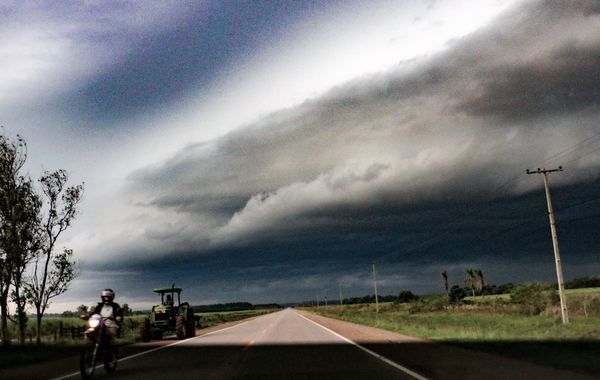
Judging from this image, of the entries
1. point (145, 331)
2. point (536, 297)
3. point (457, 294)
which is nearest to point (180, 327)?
point (145, 331)

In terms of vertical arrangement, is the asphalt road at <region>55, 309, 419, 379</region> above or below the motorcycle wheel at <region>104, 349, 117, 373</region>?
below

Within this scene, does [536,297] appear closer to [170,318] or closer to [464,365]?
[170,318]

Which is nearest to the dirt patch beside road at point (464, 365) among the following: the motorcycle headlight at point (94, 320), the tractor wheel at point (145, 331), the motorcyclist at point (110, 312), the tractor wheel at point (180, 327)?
the motorcyclist at point (110, 312)

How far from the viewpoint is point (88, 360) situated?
12367 millimetres

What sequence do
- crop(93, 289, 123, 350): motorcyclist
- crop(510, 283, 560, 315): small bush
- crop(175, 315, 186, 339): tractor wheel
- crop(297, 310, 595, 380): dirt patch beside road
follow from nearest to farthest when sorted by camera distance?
1. crop(297, 310, 595, 380): dirt patch beside road
2. crop(93, 289, 123, 350): motorcyclist
3. crop(175, 315, 186, 339): tractor wheel
4. crop(510, 283, 560, 315): small bush

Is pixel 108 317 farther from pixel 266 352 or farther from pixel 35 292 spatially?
pixel 35 292

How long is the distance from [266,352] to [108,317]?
7058 mm

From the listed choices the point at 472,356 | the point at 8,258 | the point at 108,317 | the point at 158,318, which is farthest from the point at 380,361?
the point at 8,258

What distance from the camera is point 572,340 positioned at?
22891mm

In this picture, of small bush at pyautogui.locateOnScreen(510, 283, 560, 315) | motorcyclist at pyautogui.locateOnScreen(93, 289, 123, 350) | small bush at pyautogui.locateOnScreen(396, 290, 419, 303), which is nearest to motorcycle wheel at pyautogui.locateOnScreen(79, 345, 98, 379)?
motorcyclist at pyautogui.locateOnScreen(93, 289, 123, 350)

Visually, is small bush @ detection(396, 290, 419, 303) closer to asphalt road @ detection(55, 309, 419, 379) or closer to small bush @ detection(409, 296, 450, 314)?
small bush @ detection(409, 296, 450, 314)

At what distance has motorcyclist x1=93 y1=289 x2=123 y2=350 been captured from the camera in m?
12.9

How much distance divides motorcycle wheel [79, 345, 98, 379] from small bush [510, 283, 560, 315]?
51395 millimetres

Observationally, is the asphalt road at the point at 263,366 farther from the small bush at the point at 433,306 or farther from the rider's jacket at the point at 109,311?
the small bush at the point at 433,306
